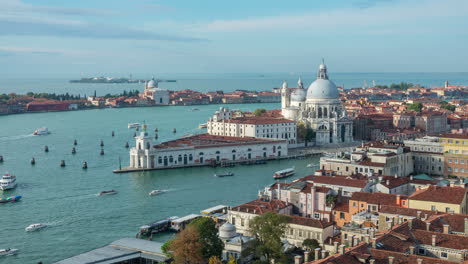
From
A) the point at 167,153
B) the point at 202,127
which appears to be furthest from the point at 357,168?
the point at 202,127

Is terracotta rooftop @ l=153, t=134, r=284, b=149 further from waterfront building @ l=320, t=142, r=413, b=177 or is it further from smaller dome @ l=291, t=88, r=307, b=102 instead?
smaller dome @ l=291, t=88, r=307, b=102

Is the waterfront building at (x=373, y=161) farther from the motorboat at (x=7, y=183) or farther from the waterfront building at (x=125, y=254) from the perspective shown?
the motorboat at (x=7, y=183)

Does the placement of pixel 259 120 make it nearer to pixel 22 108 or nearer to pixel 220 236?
pixel 220 236

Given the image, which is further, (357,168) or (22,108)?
(22,108)

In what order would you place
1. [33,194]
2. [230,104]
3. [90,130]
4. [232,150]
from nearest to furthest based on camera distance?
[33,194], [232,150], [90,130], [230,104]

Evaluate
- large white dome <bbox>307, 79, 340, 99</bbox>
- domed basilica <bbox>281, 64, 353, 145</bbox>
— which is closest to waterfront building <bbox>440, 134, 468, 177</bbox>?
domed basilica <bbox>281, 64, 353, 145</bbox>

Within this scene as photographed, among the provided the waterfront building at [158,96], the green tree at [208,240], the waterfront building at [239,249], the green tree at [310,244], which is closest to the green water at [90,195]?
the waterfront building at [239,249]
